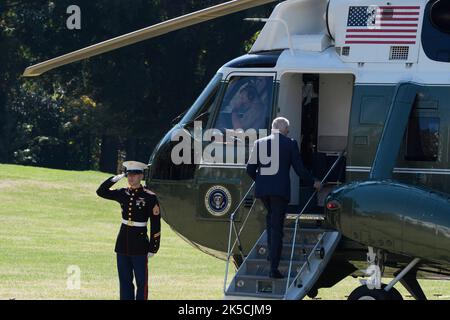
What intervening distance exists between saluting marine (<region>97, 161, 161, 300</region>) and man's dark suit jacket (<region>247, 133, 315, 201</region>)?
1235 mm

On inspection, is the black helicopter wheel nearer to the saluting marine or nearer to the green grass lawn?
the saluting marine

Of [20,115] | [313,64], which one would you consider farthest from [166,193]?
[20,115]

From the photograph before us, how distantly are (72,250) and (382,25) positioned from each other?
1299cm

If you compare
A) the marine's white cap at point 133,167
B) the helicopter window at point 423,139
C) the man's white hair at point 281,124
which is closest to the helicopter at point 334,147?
the helicopter window at point 423,139

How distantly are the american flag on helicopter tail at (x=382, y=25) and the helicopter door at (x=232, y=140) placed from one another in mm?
1180

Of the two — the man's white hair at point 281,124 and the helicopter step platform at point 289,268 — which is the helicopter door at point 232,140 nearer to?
the helicopter step platform at point 289,268

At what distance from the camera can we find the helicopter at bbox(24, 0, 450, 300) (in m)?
13.1

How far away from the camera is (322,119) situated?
49.8 feet

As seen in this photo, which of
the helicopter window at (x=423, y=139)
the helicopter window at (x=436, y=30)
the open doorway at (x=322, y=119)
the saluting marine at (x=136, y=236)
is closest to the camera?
the saluting marine at (x=136, y=236)

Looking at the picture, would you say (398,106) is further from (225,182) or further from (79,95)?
(79,95)

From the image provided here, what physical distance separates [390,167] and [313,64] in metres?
1.74

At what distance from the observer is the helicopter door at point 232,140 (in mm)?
14586

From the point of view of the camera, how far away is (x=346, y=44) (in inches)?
564

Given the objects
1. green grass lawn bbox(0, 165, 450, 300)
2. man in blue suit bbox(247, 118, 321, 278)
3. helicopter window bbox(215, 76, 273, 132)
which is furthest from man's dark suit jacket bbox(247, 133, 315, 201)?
green grass lawn bbox(0, 165, 450, 300)
